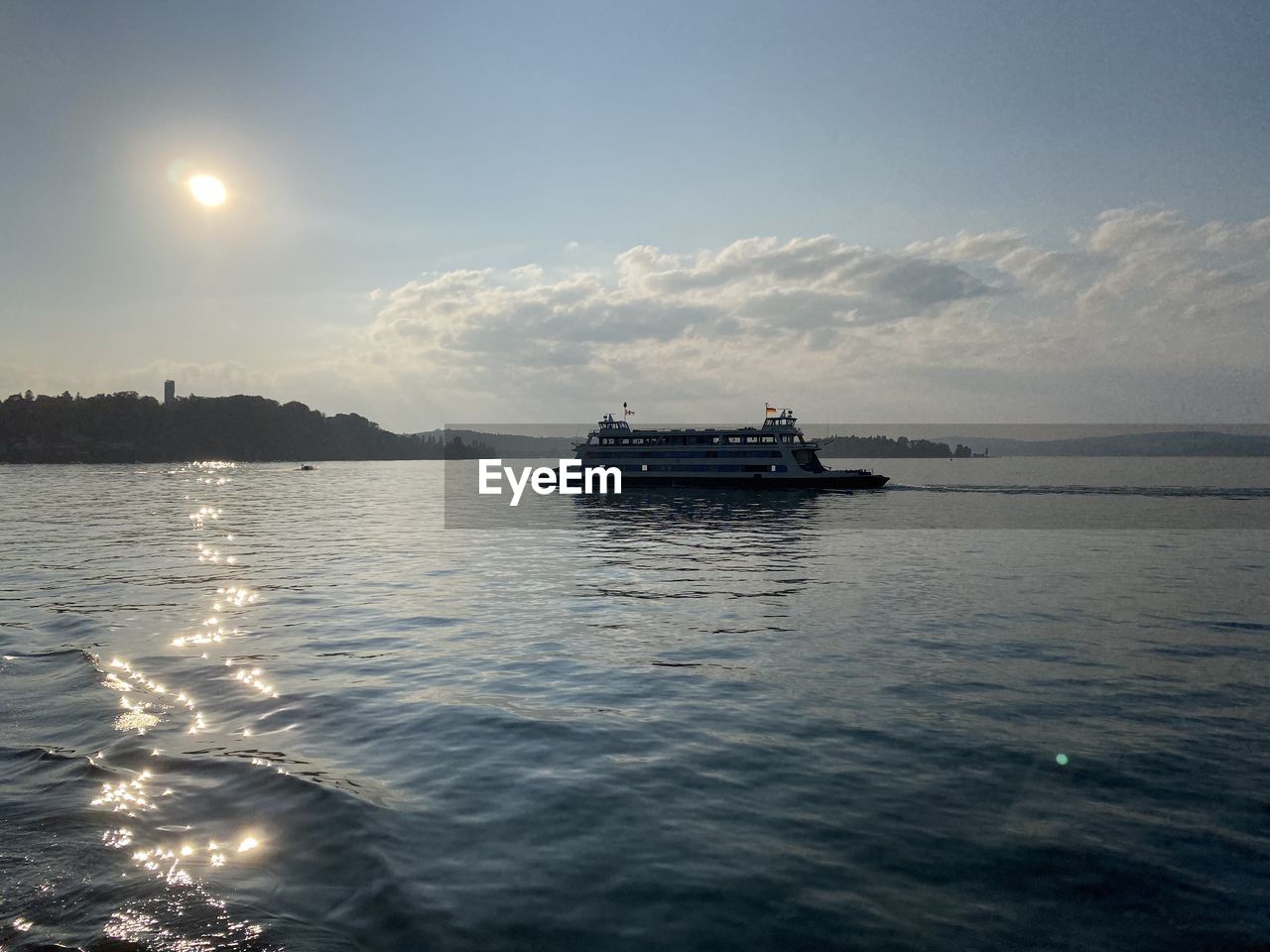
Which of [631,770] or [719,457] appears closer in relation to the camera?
[631,770]

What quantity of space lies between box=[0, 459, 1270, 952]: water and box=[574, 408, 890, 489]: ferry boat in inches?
2375

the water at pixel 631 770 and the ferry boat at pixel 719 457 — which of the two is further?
the ferry boat at pixel 719 457

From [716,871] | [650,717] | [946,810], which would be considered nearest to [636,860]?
[716,871]

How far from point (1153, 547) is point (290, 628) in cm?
4126

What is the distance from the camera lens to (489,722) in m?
11.5

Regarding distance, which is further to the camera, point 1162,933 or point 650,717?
point 650,717

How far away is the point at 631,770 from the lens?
9695mm

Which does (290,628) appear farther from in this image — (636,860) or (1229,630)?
(1229,630)

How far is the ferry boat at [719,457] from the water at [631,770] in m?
60.3

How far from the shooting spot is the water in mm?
6383

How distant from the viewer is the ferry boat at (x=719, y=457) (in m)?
84.3

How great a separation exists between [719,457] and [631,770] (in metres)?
77.5

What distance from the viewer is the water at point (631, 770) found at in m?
6.38

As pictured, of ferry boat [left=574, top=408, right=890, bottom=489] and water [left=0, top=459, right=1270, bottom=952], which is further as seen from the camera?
ferry boat [left=574, top=408, right=890, bottom=489]
